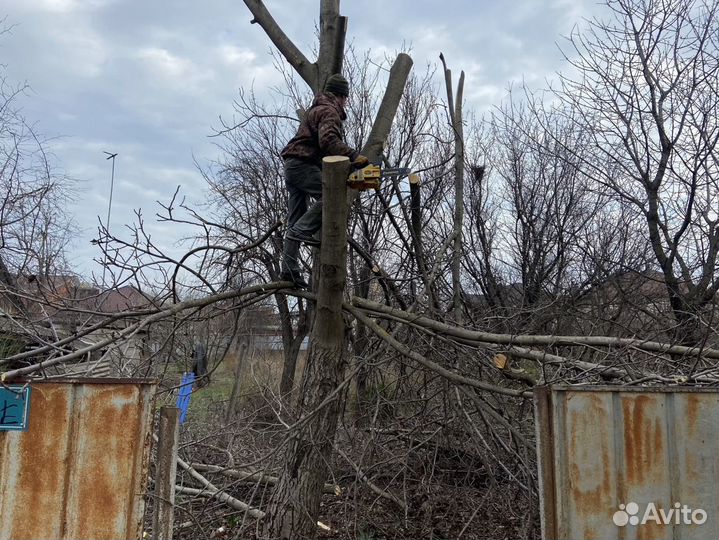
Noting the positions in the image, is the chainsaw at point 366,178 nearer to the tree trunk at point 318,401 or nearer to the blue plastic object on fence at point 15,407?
the tree trunk at point 318,401

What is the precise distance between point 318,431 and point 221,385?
1345 centimetres

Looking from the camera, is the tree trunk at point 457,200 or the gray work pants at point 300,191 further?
the tree trunk at point 457,200

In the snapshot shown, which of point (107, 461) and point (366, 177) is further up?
point (366, 177)

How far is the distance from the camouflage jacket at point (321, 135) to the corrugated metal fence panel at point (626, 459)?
6.95ft

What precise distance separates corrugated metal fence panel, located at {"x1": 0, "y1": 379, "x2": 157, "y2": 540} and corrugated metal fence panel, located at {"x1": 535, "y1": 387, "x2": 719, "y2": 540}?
176 centimetres

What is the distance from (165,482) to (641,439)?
209 cm

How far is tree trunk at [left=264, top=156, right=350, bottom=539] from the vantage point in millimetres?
3949

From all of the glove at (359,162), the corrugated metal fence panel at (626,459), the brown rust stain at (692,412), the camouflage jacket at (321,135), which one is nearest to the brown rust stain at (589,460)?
the corrugated metal fence panel at (626,459)

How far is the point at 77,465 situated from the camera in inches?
102

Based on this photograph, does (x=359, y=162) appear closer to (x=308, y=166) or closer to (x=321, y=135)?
(x=321, y=135)

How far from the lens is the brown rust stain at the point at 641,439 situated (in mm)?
2678

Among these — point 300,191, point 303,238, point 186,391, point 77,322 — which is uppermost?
point 300,191

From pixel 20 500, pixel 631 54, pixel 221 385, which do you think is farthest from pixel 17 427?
pixel 221 385

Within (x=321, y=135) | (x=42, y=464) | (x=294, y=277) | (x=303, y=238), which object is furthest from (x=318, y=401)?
(x=42, y=464)
